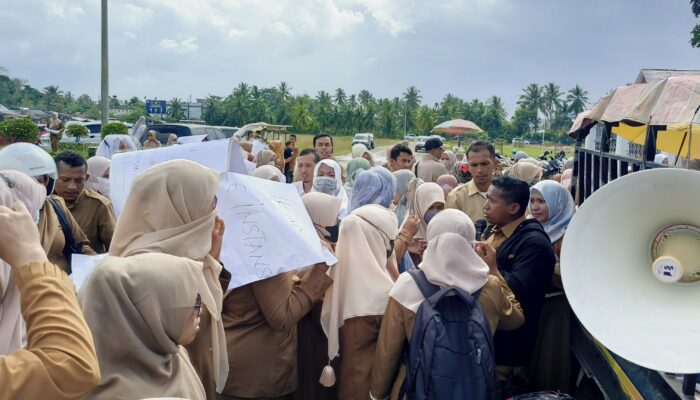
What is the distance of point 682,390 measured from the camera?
2084mm

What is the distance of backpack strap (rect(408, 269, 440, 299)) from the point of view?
106 inches

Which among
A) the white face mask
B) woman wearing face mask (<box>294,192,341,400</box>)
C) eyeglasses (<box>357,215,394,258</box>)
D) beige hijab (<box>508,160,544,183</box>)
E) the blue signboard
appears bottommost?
woman wearing face mask (<box>294,192,341,400</box>)

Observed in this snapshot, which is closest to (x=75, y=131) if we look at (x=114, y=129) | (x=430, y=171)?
(x=114, y=129)

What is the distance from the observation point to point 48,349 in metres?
1.36

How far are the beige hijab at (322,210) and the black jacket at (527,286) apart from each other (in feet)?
3.39

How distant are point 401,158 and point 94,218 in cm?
370

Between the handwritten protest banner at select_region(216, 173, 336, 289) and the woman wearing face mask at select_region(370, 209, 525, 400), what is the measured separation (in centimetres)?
42

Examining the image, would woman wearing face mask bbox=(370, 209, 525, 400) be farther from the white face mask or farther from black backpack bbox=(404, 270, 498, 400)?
the white face mask

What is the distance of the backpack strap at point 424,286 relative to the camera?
8.86 ft

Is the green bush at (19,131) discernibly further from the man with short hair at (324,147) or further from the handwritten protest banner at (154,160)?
the handwritten protest banner at (154,160)

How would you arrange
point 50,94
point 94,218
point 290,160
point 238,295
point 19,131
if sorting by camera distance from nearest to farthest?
point 238,295 < point 94,218 < point 290,160 < point 19,131 < point 50,94

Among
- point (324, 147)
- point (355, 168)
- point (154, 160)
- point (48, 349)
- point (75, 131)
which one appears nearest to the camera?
point (48, 349)

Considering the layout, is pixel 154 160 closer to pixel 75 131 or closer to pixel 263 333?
pixel 263 333

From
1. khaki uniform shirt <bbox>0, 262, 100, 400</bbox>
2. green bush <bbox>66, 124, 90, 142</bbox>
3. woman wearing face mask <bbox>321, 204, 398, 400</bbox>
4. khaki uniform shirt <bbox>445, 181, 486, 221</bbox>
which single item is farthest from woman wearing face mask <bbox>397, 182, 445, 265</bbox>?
green bush <bbox>66, 124, 90, 142</bbox>
